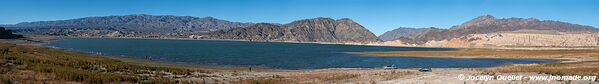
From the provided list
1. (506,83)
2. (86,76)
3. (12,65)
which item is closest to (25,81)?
(86,76)

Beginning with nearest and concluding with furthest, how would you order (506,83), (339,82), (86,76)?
(506,83), (86,76), (339,82)

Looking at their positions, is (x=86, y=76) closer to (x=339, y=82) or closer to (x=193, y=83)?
(x=193, y=83)

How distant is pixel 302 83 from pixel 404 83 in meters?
7.74

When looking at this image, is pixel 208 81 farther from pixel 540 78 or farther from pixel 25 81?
pixel 540 78

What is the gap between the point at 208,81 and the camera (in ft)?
112

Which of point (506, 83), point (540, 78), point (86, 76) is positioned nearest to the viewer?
point (506, 83)

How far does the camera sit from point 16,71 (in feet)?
102

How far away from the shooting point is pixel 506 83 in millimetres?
24797

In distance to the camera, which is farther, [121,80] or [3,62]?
[3,62]

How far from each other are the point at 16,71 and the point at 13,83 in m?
6.14

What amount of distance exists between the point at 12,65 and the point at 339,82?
19.7 m

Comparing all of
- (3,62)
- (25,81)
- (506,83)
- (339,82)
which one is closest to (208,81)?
(339,82)

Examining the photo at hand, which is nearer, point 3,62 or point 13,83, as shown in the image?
point 13,83

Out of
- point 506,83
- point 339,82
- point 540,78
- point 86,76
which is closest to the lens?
point 506,83
